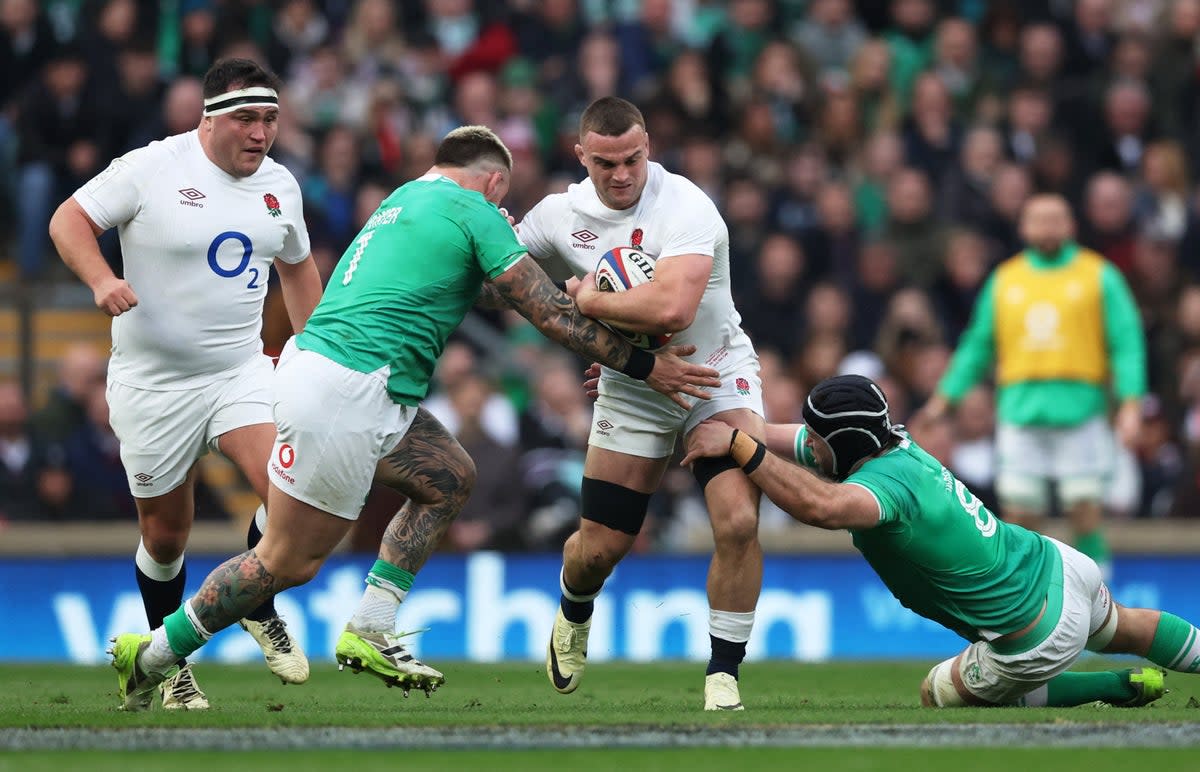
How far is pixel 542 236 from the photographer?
9250mm

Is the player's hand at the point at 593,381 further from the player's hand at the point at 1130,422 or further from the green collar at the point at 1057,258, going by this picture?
the green collar at the point at 1057,258

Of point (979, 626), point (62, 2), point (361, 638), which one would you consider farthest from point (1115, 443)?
point (62, 2)

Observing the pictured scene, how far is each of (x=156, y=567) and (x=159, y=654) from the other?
3.76 ft

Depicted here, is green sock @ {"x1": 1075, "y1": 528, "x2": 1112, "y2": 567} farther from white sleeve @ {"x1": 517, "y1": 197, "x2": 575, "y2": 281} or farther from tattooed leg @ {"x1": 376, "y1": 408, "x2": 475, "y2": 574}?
tattooed leg @ {"x1": 376, "y1": 408, "x2": 475, "y2": 574}

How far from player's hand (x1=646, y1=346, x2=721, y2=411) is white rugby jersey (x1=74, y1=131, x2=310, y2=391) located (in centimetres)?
208

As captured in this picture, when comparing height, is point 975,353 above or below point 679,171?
below

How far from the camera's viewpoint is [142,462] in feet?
30.0

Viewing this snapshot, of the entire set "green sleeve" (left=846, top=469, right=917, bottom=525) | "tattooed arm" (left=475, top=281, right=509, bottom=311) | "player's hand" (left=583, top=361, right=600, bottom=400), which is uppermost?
"tattooed arm" (left=475, top=281, right=509, bottom=311)

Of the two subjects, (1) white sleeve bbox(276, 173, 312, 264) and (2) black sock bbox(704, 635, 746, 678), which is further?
(1) white sleeve bbox(276, 173, 312, 264)

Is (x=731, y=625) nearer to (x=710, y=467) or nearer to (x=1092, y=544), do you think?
(x=710, y=467)

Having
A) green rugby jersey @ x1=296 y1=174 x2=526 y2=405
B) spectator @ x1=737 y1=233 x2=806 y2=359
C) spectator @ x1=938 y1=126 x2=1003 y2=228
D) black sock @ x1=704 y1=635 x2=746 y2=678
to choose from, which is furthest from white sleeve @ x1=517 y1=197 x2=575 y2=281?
spectator @ x1=938 y1=126 x2=1003 y2=228

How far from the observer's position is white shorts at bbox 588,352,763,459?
29.7 ft

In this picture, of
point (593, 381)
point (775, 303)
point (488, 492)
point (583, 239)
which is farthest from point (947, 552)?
point (775, 303)

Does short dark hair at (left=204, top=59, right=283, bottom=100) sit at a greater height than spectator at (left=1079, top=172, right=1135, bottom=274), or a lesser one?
lesser
